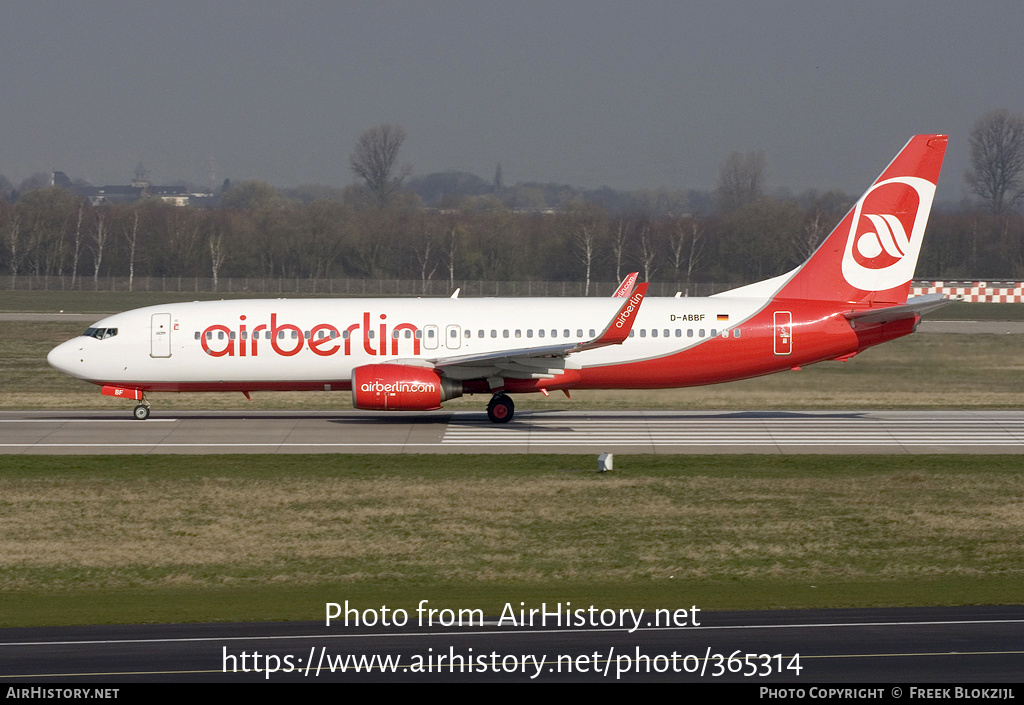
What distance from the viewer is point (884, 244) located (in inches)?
1355

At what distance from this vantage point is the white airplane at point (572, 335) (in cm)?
3403

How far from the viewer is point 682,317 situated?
34.3 m

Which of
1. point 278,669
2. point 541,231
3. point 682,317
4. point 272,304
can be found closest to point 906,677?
point 278,669

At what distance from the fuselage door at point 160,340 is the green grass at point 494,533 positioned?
21.9 ft

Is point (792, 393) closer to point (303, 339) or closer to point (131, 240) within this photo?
point (303, 339)

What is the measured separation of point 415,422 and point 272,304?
5526 mm

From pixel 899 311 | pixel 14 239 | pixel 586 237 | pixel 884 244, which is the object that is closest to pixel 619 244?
pixel 586 237

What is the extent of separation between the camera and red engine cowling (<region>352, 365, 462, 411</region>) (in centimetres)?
3241

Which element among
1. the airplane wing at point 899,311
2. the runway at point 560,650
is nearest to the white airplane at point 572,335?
the airplane wing at point 899,311

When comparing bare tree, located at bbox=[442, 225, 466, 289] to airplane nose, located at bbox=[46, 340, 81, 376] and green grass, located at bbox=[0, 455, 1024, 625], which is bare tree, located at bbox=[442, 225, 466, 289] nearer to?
airplane nose, located at bbox=[46, 340, 81, 376]

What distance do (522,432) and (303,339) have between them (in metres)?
6.89

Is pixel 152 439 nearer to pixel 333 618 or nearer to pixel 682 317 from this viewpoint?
pixel 682 317

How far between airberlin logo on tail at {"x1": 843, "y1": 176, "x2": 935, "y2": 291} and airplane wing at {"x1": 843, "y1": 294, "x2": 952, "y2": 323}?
96 cm

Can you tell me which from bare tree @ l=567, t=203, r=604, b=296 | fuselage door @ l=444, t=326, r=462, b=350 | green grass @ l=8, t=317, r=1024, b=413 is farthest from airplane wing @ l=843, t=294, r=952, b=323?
bare tree @ l=567, t=203, r=604, b=296
